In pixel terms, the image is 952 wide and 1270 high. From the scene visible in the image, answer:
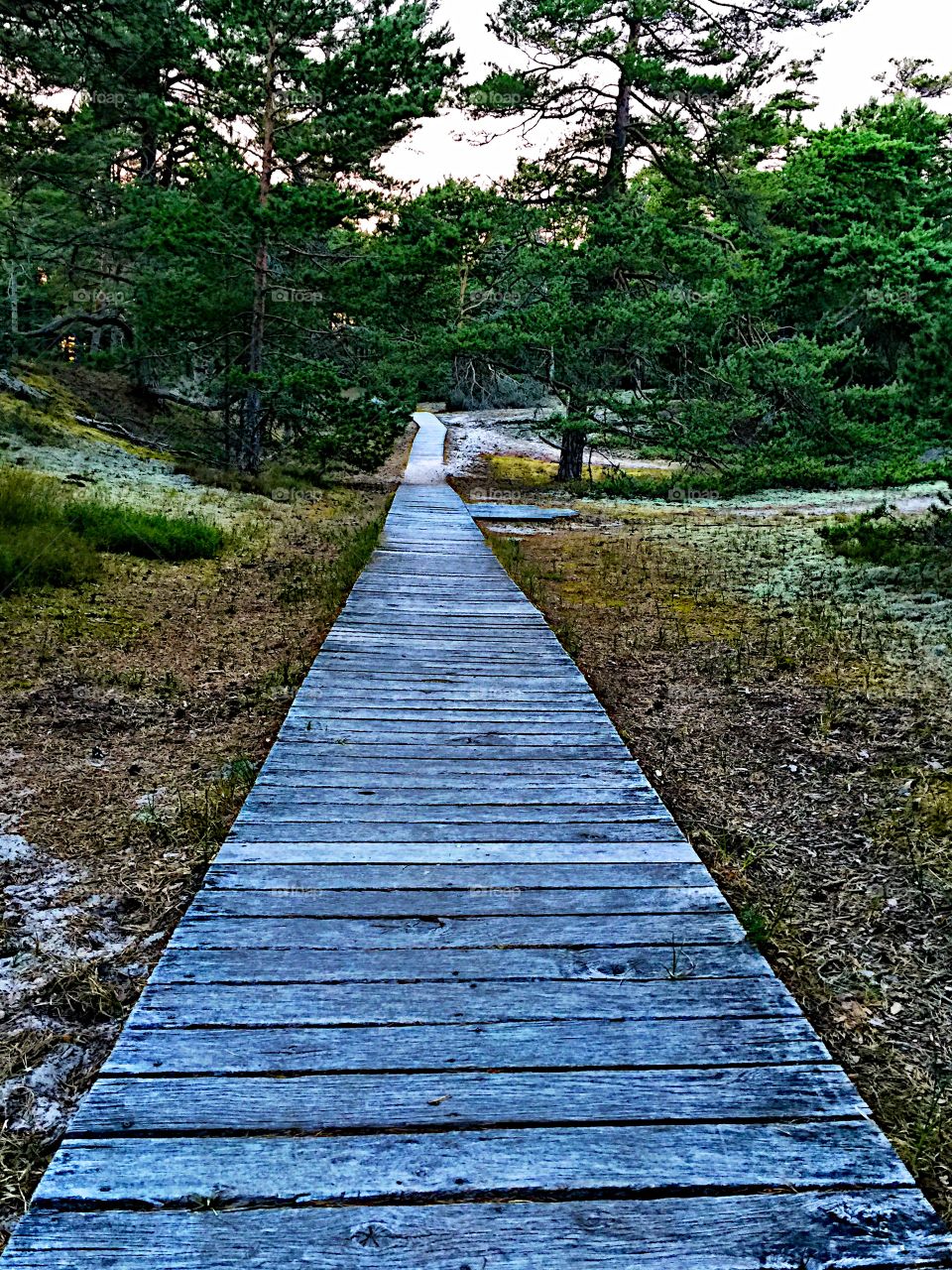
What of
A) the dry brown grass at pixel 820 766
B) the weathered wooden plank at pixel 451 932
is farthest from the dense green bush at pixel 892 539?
the weathered wooden plank at pixel 451 932

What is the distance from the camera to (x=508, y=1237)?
5.05 feet

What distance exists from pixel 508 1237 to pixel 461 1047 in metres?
0.52

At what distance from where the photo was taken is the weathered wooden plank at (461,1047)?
6.43 feet

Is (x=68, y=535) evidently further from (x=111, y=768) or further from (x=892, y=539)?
(x=892, y=539)

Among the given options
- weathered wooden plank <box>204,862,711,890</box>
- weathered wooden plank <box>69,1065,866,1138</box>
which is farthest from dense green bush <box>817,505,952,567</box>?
weathered wooden plank <box>69,1065,866,1138</box>

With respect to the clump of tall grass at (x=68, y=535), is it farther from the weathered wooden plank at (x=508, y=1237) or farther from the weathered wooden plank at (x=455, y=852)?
the weathered wooden plank at (x=508, y=1237)

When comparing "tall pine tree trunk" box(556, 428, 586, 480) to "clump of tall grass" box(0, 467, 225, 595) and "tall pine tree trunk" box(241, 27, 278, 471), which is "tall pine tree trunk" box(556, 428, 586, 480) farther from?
"clump of tall grass" box(0, 467, 225, 595)

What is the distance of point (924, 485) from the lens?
16109 millimetres

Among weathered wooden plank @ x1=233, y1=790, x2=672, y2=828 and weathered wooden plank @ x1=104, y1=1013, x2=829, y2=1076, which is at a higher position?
weathered wooden plank @ x1=233, y1=790, x2=672, y2=828

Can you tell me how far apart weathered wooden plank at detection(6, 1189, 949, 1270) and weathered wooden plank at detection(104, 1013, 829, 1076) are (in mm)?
384

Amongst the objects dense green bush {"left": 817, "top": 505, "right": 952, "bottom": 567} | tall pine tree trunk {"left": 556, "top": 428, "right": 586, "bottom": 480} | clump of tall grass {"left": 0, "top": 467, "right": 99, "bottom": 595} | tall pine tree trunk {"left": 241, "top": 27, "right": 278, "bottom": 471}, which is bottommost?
clump of tall grass {"left": 0, "top": 467, "right": 99, "bottom": 595}

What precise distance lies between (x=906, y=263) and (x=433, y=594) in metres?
15.0

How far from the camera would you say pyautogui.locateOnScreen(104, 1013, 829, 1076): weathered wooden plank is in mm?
1961

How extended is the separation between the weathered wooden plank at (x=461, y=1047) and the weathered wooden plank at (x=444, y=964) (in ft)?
0.64
